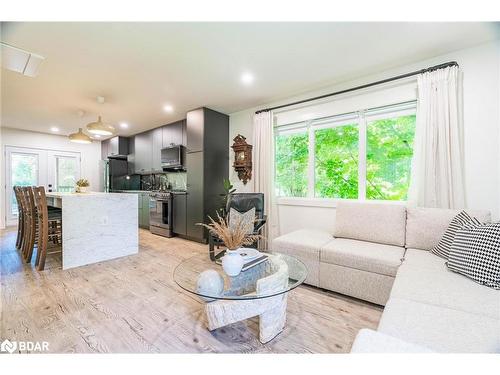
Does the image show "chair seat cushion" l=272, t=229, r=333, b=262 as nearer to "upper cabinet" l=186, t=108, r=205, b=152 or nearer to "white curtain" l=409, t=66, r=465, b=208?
"white curtain" l=409, t=66, r=465, b=208

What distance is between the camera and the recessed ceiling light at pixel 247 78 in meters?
2.78

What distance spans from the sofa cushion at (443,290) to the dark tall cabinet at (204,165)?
306 centimetres

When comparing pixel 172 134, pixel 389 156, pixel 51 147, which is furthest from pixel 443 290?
pixel 51 147

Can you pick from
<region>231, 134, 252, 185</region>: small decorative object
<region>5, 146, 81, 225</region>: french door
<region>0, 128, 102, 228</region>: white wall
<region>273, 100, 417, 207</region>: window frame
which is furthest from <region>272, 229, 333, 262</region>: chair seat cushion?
<region>5, 146, 81, 225</region>: french door

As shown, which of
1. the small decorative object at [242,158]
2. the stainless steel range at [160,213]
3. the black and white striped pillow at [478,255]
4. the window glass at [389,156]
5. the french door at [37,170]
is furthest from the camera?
the french door at [37,170]

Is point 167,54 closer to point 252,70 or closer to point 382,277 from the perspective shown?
point 252,70

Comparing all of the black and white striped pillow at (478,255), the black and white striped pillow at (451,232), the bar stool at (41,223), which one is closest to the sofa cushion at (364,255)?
the black and white striped pillow at (451,232)

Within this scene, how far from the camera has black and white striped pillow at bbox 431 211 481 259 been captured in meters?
1.77

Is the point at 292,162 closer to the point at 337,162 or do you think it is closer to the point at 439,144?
the point at 337,162

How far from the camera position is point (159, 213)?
184 inches

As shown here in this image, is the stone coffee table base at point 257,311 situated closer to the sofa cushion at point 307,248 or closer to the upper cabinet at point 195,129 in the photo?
the sofa cushion at point 307,248

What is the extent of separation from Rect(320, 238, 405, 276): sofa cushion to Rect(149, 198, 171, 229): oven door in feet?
11.0
